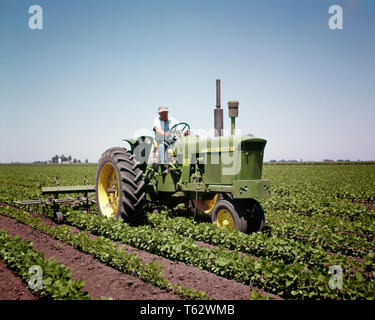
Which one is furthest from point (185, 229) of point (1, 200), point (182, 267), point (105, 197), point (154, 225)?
point (1, 200)

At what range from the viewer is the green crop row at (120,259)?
3807mm

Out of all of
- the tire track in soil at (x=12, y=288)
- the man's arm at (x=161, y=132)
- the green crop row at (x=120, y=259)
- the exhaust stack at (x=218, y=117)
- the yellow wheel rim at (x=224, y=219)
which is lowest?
the tire track in soil at (x=12, y=288)

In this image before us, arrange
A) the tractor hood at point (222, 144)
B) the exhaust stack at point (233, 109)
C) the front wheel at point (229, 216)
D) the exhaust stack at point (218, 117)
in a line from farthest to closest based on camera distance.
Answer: the exhaust stack at point (218, 117), the exhaust stack at point (233, 109), the tractor hood at point (222, 144), the front wheel at point (229, 216)

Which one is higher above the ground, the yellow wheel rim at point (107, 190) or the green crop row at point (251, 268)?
the yellow wheel rim at point (107, 190)

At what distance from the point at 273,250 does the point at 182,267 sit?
1.48 m

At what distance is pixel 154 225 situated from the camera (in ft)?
21.8

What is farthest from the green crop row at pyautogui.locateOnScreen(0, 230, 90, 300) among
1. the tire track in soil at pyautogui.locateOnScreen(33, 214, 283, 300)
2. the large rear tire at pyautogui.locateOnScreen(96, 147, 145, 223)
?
the large rear tire at pyautogui.locateOnScreen(96, 147, 145, 223)

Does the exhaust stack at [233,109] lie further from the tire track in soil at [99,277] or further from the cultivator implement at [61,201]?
the cultivator implement at [61,201]

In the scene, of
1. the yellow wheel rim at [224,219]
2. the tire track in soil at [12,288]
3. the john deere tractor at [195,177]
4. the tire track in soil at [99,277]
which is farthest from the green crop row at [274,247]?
the tire track in soil at [12,288]

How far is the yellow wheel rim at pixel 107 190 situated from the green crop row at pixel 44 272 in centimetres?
239

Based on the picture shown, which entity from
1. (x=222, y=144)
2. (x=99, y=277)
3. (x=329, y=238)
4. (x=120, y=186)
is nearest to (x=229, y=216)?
(x=222, y=144)

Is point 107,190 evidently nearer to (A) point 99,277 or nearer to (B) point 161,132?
(B) point 161,132

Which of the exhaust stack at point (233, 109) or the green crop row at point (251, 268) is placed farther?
the exhaust stack at point (233, 109)

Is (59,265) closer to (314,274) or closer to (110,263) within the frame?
(110,263)
